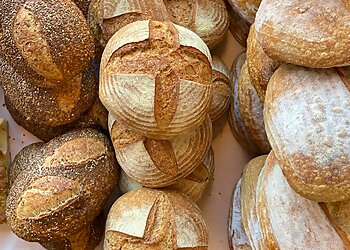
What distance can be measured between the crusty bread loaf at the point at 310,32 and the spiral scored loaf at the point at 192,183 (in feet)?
1.39

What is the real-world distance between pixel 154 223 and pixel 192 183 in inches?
7.1

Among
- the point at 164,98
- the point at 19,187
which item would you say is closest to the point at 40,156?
the point at 19,187

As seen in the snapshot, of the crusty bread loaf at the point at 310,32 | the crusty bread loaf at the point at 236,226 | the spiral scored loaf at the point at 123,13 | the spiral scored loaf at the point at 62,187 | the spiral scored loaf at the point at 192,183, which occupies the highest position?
the crusty bread loaf at the point at 310,32

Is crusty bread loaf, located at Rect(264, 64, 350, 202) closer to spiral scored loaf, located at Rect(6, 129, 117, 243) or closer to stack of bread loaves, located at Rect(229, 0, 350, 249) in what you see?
stack of bread loaves, located at Rect(229, 0, 350, 249)

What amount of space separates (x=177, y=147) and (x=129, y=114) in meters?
0.15

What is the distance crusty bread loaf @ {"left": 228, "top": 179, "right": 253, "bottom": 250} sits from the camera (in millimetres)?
1411

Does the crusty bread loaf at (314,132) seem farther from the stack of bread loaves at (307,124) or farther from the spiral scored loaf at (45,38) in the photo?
the spiral scored loaf at (45,38)

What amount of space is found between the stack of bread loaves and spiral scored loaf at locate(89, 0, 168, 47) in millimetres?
311

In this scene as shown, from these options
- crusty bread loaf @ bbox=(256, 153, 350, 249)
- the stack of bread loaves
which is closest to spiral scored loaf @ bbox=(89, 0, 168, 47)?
the stack of bread loaves

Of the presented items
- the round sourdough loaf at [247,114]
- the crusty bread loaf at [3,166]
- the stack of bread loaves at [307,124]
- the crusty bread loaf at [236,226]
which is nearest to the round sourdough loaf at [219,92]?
the round sourdough loaf at [247,114]

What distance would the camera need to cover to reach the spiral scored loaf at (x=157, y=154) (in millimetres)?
1275

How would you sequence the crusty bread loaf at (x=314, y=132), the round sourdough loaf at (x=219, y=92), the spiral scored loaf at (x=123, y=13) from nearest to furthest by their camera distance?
1. the crusty bread loaf at (x=314, y=132)
2. the spiral scored loaf at (x=123, y=13)
3. the round sourdough loaf at (x=219, y=92)

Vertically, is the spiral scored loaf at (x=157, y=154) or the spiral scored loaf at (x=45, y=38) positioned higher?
the spiral scored loaf at (x=45, y=38)

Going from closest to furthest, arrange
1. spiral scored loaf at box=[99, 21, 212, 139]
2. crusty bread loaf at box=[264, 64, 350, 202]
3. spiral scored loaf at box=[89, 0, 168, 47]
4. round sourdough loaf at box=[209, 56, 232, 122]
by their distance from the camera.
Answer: crusty bread loaf at box=[264, 64, 350, 202] → spiral scored loaf at box=[99, 21, 212, 139] → spiral scored loaf at box=[89, 0, 168, 47] → round sourdough loaf at box=[209, 56, 232, 122]
